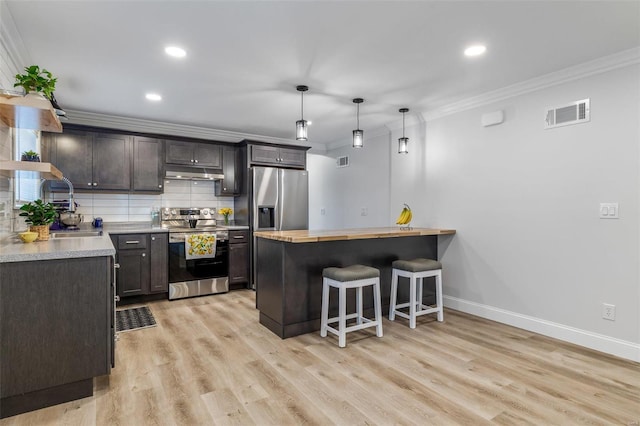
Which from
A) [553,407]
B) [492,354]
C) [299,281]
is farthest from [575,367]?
[299,281]

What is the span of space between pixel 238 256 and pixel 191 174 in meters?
1.34

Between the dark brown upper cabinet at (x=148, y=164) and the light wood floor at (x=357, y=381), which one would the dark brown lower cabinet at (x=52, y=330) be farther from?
the dark brown upper cabinet at (x=148, y=164)

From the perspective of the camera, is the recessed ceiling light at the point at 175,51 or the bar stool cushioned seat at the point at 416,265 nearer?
the recessed ceiling light at the point at 175,51

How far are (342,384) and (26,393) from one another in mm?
1814

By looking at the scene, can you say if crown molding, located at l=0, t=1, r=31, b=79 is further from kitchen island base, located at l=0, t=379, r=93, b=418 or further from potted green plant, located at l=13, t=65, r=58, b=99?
kitchen island base, located at l=0, t=379, r=93, b=418

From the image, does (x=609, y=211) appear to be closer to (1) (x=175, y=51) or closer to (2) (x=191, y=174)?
(1) (x=175, y=51)

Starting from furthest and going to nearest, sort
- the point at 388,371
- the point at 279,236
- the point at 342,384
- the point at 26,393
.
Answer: the point at 279,236, the point at 388,371, the point at 342,384, the point at 26,393

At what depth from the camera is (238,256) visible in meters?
4.92

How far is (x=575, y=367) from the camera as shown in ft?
8.29

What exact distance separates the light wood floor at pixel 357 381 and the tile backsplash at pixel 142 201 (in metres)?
2.09

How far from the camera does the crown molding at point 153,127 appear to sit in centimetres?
427

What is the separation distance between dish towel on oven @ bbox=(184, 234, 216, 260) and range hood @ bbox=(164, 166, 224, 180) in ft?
2.97

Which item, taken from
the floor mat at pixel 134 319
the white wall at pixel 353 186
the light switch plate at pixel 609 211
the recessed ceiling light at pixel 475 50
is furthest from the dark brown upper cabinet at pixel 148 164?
the light switch plate at pixel 609 211

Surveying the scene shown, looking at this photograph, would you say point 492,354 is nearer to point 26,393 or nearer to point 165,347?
point 165,347
